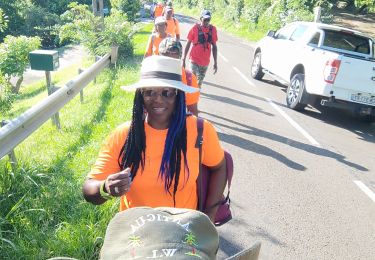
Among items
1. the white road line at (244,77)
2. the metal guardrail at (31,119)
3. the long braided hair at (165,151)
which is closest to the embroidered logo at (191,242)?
the long braided hair at (165,151)

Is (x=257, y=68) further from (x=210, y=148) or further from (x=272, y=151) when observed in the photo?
(x=210, y=148)

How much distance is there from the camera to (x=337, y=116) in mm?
9672

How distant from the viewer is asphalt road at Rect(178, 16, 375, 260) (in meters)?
4.13

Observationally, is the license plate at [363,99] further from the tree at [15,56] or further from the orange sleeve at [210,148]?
the tree at [15,56]

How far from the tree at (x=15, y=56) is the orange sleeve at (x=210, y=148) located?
13.6 m

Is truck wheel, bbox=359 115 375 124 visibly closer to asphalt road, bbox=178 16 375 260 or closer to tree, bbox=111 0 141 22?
asphalt road, bbox=178 16 375 260

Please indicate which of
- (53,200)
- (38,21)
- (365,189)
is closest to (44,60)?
(53,200)

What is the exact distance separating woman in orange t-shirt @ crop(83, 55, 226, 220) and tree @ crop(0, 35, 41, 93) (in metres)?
13.5

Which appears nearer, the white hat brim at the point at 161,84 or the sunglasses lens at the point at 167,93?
the white hat brim at the point at 161,84

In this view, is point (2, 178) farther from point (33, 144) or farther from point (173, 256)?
point (173, 256)

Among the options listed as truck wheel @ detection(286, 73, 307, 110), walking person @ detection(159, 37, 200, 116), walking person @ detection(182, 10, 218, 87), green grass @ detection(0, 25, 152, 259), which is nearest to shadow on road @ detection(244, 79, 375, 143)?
truck wheel @ detection(286, 73, 307, 110)

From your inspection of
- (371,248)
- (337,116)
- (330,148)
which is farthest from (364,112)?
(371,248)

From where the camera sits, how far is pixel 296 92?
9344mm

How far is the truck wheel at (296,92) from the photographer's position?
356 inches
